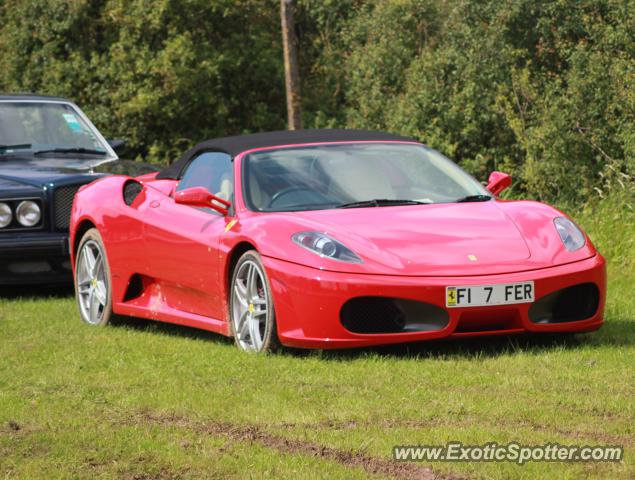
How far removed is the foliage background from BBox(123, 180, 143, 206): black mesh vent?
18.7ft

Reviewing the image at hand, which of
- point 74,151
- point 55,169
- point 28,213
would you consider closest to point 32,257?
point 28,213

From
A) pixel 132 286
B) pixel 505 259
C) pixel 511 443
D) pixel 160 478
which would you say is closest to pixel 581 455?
pixel 511 443

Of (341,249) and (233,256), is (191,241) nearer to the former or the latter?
(233,256)

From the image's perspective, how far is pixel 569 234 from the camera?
8.53 m

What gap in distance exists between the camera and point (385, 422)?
6.29 metres

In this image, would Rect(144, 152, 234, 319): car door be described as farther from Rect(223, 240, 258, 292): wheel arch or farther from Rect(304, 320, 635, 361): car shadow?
Rect(304, 320, 635, 361): car shadow

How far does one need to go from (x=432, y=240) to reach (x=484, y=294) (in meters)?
0.49

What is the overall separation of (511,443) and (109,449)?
165 cm

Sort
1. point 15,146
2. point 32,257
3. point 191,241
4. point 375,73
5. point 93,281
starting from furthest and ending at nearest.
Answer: point 375,73
point 15,146
point 32,257
point 93,281
point 191,241

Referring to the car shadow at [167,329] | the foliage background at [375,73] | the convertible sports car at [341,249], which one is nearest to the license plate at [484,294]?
the convertible sports car at [341,249]

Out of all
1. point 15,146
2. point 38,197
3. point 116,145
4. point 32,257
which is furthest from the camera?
point 116,145

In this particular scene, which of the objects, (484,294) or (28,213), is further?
(28,213)

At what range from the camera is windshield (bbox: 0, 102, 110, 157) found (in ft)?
45.5

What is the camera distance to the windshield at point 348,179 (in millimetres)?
8906
